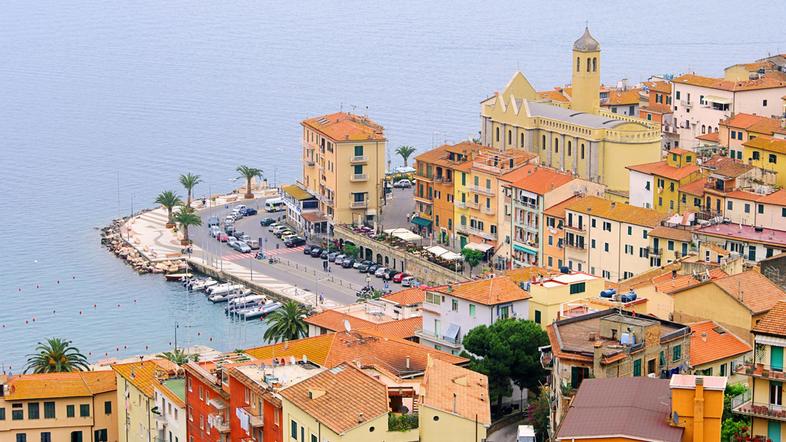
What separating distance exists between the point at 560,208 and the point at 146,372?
3010 cm

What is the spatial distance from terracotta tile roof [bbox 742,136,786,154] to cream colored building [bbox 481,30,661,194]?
797 cm

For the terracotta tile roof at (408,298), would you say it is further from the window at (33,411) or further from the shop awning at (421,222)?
the shop awning at (421,222)

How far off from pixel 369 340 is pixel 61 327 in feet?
128

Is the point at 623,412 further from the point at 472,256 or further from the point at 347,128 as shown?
the point at 347,128

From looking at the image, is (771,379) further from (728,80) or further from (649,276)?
(728,80)

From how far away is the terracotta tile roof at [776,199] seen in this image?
68.9m

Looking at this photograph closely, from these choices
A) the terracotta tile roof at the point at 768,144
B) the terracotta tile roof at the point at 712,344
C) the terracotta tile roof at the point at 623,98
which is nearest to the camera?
the terracotta tile roof at the point at 712,344

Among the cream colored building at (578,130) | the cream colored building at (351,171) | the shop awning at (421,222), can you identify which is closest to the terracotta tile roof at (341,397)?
the cream colored building at (578,130)

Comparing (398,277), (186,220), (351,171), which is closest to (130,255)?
(186,220)

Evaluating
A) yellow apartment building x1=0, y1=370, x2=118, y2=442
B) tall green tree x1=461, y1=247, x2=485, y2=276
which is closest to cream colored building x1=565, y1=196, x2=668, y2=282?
tall green tree x1=461, y1=247, x2=485, y2=276

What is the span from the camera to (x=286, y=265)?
89.6 meters

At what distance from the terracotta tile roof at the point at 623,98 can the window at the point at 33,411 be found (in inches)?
2117

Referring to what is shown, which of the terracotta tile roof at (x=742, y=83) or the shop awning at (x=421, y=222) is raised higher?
the terracotta tile roof at (x=742, y=83)

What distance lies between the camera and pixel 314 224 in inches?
3701
